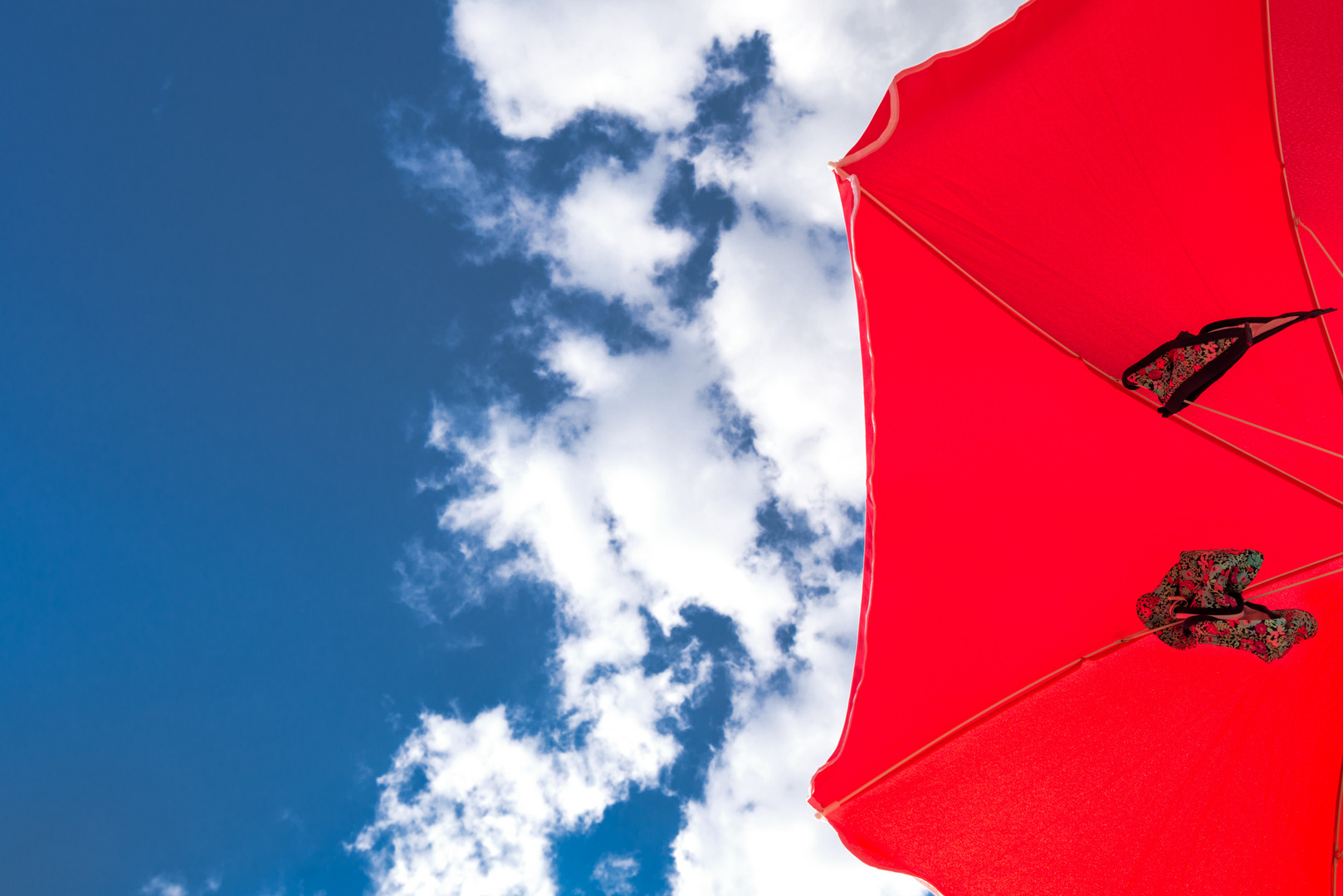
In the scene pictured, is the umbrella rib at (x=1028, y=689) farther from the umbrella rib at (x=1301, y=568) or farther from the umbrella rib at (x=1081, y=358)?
the umbrella rib at (x=1081, y=358)

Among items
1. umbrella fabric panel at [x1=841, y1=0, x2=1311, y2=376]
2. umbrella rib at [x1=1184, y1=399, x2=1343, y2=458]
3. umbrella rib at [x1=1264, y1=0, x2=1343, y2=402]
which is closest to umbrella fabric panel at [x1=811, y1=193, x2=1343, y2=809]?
umbrella rib at [x1=1184, y1=399, x2=1343, y2=458]

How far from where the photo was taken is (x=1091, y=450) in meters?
3.34

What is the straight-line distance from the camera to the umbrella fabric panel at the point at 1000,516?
10.4 ft

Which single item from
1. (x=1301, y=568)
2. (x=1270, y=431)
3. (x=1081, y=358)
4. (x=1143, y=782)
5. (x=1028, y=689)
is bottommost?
(x=1143, y=782)

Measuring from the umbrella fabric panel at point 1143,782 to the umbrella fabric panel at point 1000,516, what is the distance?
0.66 ft

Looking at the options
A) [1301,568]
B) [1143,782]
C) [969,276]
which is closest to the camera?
[969,276]

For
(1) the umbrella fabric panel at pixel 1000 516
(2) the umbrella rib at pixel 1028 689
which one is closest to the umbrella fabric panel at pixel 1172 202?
(1) the umbrella fabric panel at pixel 1000 516

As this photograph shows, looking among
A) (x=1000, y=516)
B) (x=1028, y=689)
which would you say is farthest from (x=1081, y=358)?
(x=1028, y=689)

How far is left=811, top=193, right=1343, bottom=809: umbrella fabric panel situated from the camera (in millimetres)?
3162

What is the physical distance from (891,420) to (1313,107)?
299 cm

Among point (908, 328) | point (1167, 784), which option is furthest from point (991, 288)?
point (1167, 784)

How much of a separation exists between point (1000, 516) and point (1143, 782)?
1.86 m

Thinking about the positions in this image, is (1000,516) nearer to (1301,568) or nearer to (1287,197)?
(1301,568)

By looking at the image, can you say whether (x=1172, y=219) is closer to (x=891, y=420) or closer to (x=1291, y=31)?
(x=1291, y=31)
